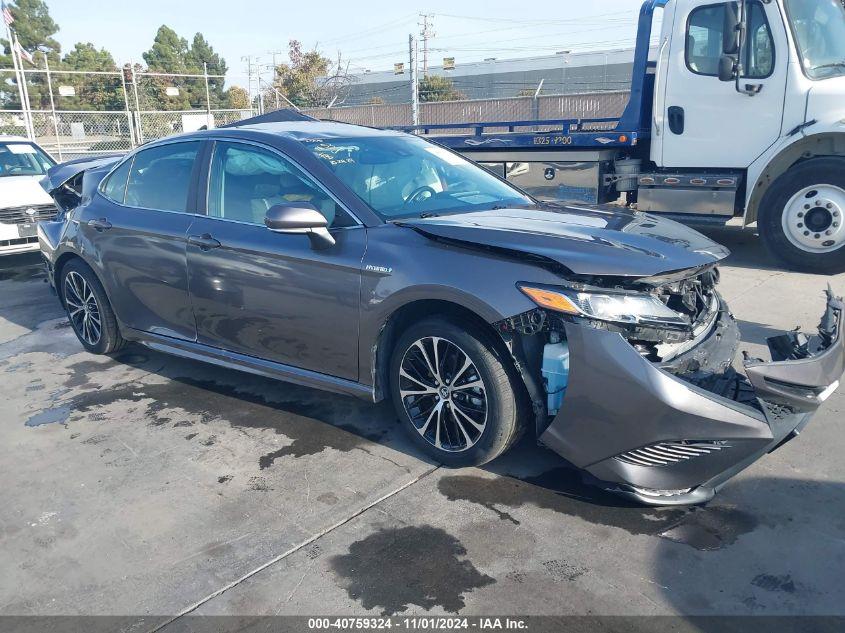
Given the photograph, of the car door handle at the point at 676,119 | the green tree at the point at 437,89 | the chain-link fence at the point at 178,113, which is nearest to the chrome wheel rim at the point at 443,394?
the car door handle at the point at 676,119

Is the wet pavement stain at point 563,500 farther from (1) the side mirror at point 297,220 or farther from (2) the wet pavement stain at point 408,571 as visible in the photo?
(1) the side mirror at point 297,220

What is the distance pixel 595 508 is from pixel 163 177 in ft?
11.4

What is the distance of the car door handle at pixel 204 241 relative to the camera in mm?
4227

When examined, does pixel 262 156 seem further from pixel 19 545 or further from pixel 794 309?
pixel 794 309

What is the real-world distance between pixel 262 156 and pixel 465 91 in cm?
5405

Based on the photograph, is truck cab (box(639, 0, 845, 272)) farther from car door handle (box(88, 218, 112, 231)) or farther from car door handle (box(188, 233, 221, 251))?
car door handle (box(88, 218, 112, 231))

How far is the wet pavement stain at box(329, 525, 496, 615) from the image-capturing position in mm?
Result: 2678

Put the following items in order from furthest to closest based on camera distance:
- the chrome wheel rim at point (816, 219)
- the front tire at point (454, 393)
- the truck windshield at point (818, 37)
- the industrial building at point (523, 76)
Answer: the industrial building at point (523, 76) → the truck windshield at point (818, 37) → the chrome wheel rim at point (816, 219) → the front tire at point (454, 393)

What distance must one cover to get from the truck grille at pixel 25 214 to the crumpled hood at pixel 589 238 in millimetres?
7065

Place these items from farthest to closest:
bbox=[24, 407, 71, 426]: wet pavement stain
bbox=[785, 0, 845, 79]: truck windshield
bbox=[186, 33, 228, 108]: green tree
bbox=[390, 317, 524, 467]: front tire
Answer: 1. bbox=[186, 33, 228, 108]: green tree
2. bbox=[785, 0, 845, 79]: truck windshield
3. bbox=[24, 407, 71, 426]: wet pavement stain
4. bbox=[390, 317, 524, 467]: front tire

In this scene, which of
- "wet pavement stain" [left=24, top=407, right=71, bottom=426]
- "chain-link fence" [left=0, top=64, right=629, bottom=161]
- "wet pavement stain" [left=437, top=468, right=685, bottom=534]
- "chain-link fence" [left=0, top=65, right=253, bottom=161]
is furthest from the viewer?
"chain-link fence" [left=0, top=65, right=253, bottom=161]

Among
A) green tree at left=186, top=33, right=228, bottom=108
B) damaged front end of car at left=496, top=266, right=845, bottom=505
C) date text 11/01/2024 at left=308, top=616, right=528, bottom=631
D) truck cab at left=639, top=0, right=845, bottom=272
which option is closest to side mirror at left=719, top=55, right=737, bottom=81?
truck cab at left=639, top=0, right=845, bottom=272

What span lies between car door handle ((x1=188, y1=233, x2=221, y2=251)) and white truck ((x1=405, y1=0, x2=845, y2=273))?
19.3ft

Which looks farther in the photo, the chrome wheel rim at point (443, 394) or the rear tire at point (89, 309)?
the rear tire at point (89, 309)
